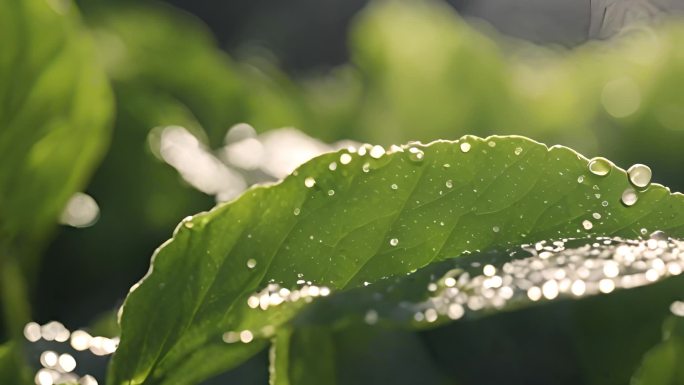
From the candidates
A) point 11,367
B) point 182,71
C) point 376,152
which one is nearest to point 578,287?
point 376,152

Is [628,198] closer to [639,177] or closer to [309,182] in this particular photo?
[639,177]

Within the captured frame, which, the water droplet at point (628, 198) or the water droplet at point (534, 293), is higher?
the water droplet at point (628, 198)

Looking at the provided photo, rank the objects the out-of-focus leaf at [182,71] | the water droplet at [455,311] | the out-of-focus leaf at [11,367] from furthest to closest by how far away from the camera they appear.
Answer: the out-of-focus leaf at [182,71]
the out-of-focus leaf at [11,367]
the water droplet at [455,311]

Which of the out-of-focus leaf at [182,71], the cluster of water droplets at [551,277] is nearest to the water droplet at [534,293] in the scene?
the cluster of water droplets at [551,277]

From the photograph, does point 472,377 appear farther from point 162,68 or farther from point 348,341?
point 162,68

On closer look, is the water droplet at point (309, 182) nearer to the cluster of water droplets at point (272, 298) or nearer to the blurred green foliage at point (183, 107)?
the cluster of water droplets at point (272, 298)

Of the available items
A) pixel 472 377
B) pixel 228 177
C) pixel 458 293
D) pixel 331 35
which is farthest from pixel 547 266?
pixel 331 35

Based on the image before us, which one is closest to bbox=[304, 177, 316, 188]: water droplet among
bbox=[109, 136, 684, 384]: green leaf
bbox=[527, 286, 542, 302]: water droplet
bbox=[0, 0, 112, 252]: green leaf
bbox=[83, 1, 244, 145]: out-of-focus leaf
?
bbox=[109, 136, 684, 384]: green leaf
